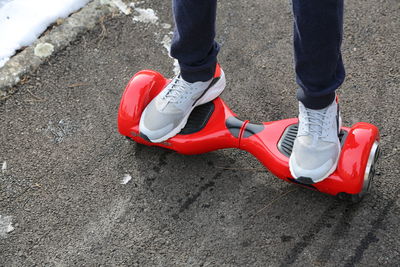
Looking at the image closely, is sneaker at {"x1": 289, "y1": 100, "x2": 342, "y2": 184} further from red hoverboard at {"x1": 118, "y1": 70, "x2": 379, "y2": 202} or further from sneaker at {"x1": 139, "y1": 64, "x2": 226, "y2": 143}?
sneaker at {"x1": 139, "y1": 64, "x2": 226, "y2": 143}

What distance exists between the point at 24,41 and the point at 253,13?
1014 millimetres

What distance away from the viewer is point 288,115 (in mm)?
2025

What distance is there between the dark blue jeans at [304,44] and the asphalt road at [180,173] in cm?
36

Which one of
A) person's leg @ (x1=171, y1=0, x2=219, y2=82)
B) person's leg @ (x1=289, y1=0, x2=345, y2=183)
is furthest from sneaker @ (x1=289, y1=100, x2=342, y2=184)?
person's leg @ (x1=171, y1=0, x2=219, y2=82)

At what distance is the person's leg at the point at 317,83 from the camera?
1.33 metres

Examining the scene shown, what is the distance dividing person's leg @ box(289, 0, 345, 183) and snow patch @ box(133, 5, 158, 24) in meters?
1.02

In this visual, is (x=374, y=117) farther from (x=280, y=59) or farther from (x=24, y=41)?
(x=24, y=41)

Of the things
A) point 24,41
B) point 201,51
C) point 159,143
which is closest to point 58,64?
point 24,41

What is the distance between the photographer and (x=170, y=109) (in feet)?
6.07

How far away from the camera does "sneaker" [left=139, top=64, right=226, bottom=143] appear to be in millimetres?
1839

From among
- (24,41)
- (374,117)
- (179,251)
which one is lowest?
(374,117)

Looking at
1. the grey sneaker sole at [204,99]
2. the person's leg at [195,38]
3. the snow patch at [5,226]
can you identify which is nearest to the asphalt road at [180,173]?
the snow patch at [5,226]

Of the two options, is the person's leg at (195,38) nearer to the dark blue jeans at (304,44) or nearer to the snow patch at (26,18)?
the dark blue jeans at (304,44)

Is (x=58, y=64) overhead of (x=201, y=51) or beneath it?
beneath
